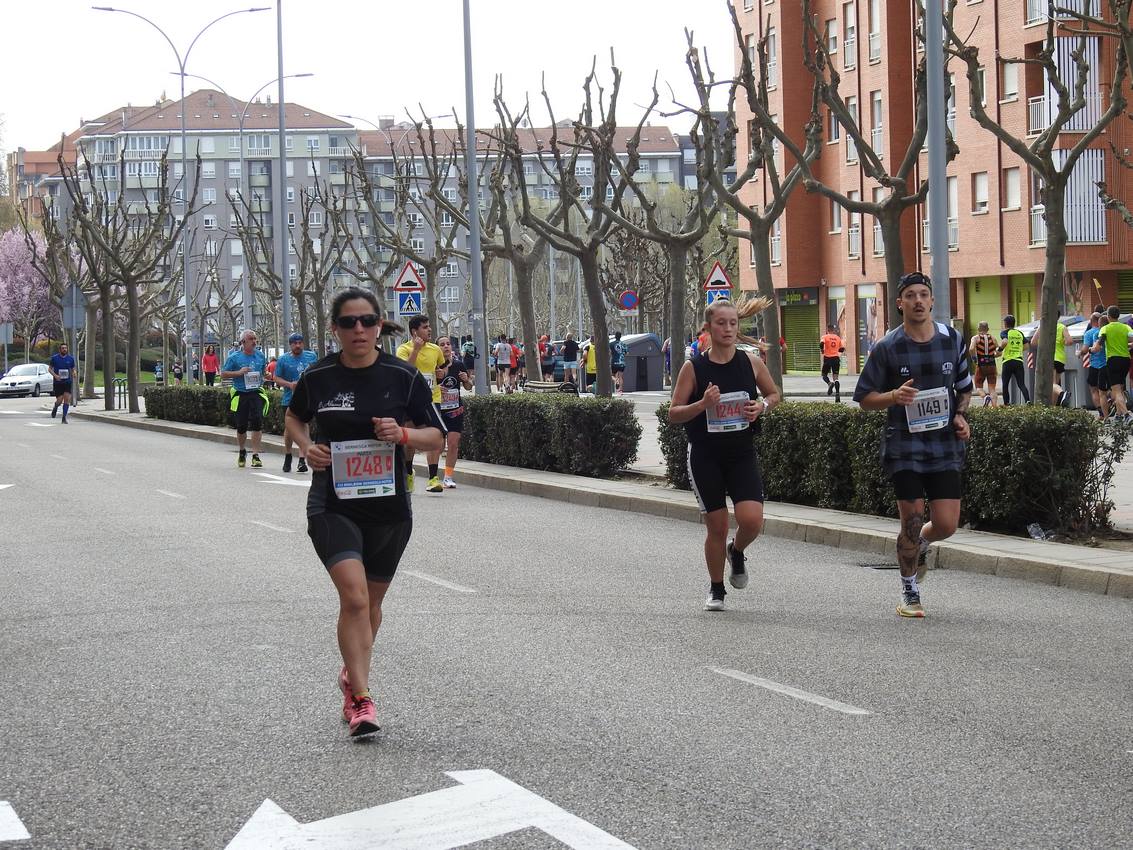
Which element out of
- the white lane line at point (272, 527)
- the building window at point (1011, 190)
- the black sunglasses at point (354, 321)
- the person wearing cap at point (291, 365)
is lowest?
the white lane line at point (272, 527)

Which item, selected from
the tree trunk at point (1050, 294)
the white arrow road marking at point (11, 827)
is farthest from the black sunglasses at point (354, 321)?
the tree trunk at point (1050, 294)

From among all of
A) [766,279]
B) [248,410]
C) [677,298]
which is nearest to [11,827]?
[766,279]

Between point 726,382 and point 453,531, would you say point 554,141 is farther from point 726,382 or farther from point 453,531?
point 726,382

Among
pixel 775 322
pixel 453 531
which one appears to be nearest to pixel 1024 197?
pixel 775 322

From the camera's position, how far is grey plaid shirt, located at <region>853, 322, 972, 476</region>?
938 centimetres

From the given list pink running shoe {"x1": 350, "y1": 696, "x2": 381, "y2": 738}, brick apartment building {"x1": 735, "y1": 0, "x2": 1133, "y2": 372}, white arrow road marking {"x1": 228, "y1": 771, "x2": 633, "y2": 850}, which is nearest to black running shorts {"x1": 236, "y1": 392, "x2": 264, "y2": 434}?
pink running shoe {"x1": 350, "y1": 696, "x2": 381, "y2": 738}

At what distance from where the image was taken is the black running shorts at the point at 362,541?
6621 mm

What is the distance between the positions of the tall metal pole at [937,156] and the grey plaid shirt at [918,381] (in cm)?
633

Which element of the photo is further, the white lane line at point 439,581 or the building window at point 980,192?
the building window at point 980,192

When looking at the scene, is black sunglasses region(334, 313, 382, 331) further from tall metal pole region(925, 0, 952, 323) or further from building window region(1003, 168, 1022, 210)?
building window region(1003, 168, 1022, 210)

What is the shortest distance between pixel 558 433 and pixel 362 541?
13.9 m

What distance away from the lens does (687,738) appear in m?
6.40

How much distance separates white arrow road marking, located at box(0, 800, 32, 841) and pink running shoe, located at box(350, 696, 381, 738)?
1314 millimetres

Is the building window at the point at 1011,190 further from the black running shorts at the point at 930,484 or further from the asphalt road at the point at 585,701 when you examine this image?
the black running shorts at the point at 930,484
